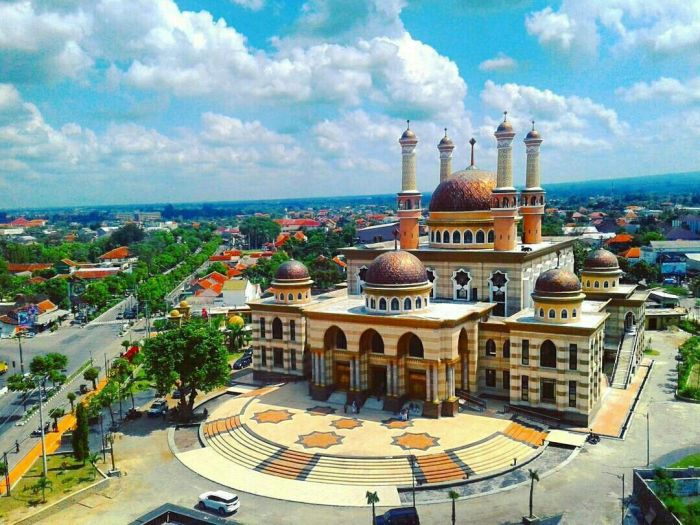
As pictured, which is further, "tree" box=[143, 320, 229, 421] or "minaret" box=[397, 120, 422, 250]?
"minaret" box=[397, 120, 422, 250]

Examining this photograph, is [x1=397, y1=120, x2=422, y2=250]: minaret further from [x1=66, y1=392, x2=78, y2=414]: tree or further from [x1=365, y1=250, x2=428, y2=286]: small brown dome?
[x1=66, y1=392, x2=78, y2=414]: tree

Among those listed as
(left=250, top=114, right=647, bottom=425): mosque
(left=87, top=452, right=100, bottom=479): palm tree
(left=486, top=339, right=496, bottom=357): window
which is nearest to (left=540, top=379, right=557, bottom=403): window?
(left=250, top=114, right=647, bottom=425): mosque

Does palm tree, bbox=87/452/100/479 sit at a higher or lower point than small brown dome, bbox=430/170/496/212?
lower

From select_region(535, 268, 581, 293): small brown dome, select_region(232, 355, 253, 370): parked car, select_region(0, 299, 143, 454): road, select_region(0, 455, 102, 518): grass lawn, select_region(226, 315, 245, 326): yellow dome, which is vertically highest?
select_region(535, 268, 581, 293): small brown dome

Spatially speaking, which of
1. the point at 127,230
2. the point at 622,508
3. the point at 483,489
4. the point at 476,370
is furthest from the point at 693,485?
the point at 127,230

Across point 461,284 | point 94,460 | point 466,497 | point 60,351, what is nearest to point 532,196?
point 461,284

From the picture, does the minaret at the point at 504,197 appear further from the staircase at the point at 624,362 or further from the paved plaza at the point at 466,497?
the paved plaza at the point at 466,497
